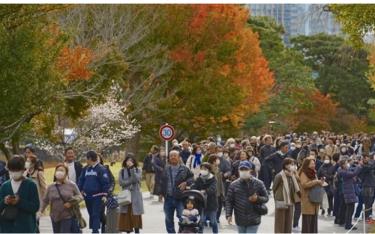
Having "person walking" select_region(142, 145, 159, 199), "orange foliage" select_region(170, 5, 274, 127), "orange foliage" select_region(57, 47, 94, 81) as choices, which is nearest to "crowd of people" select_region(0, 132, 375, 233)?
"person walking" select_region(142, 145, 159, 199)

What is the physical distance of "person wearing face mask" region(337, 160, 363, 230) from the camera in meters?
18.7

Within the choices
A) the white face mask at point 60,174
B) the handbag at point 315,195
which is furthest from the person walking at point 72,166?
the handbag at point 315,195

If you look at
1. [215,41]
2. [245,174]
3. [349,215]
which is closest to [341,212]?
[349,215]

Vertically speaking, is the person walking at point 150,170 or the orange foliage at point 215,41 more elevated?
the orange foliage at point 215,41

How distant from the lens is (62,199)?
1337cm

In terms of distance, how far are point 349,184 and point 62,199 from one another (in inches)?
298

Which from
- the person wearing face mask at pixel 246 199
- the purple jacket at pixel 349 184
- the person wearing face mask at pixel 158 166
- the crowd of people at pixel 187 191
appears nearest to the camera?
the crowd of people at pixel 187 191

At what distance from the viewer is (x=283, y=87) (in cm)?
6519

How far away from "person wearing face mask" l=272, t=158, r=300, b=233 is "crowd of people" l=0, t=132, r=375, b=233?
0.02 m

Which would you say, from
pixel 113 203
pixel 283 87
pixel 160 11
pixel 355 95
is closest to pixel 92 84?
pixel 160 11

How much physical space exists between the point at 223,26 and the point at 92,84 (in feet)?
37.4

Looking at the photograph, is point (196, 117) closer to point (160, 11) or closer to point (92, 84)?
point (160, 11)

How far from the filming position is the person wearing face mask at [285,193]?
50.0ft

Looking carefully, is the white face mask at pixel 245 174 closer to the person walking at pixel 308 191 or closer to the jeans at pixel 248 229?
the jeans at pixel 248 229
